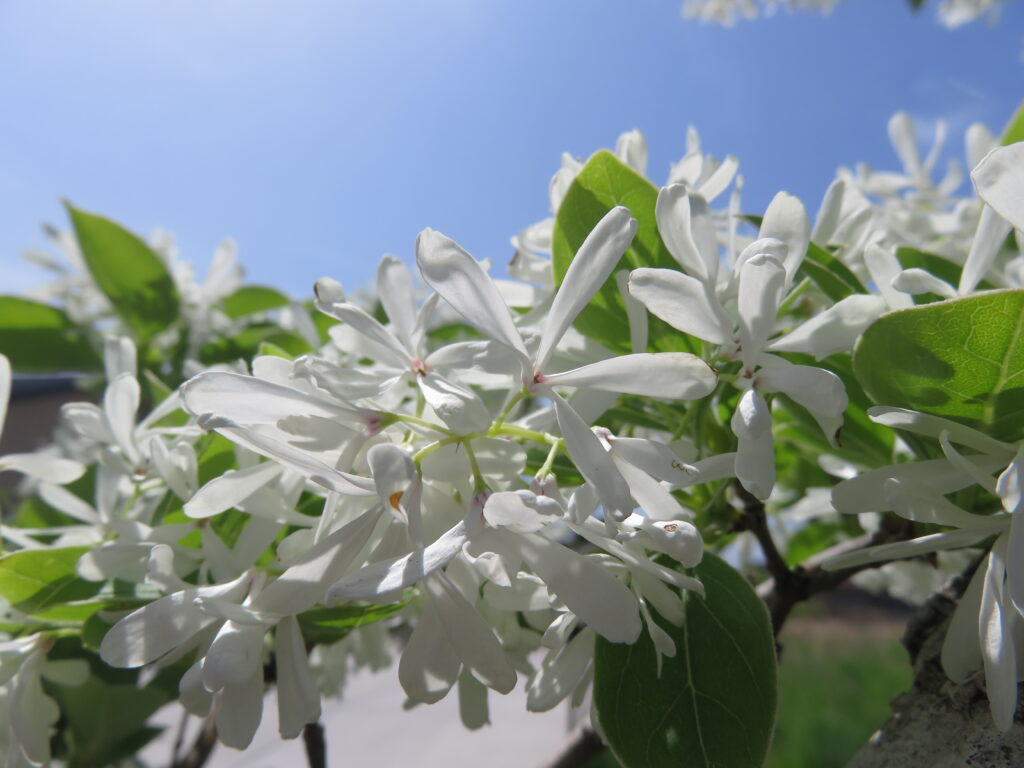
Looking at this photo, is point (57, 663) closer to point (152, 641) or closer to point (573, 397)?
point (152, 641)

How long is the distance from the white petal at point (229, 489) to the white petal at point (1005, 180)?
32 cm

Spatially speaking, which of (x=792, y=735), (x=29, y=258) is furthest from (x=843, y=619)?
(x=29, y=258)

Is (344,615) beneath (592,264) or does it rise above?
beneath

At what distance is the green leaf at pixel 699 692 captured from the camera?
374 mm

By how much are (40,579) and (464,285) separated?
13.1 inches

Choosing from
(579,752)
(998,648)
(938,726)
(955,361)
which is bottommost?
(579,752)

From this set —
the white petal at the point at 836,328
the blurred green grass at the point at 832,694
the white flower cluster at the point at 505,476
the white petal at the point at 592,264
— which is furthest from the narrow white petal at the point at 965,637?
the blurred green grass at the point at 832,694

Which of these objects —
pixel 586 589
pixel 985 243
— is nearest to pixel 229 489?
pixel 586 589

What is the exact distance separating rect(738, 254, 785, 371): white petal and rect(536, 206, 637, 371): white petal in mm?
51

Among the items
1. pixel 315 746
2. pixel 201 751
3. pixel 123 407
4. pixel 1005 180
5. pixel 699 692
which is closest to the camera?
pixel 1005 180

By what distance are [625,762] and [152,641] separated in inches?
9.2

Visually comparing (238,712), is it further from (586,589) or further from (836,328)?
(836,328)

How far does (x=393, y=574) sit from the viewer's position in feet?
0.92

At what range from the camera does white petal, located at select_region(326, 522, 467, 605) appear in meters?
0.27
